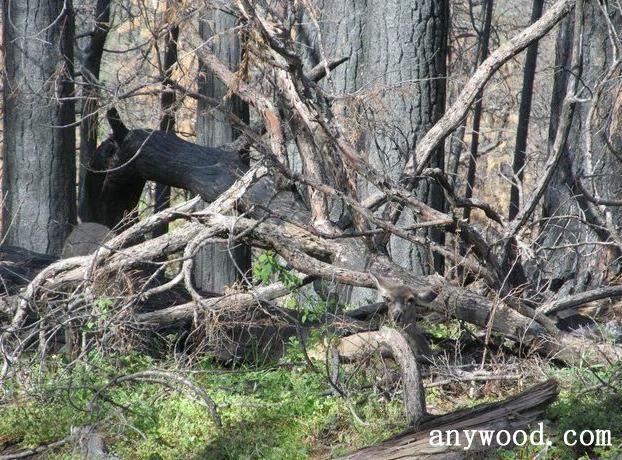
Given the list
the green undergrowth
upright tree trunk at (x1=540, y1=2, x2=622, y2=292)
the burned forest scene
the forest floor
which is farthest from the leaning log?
upright tree trunk at (x1=540, y1=2, x2=622, y2=292)

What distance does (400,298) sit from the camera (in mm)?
6910

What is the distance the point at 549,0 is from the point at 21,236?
457 inches

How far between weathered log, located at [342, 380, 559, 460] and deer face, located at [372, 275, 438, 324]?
3.87 feet

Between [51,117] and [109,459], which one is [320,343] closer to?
[109,459]

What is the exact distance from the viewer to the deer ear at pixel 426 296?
7.18 m

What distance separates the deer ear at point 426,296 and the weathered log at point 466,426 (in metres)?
1.39

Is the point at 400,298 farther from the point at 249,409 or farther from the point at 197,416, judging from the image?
the point at 197,416

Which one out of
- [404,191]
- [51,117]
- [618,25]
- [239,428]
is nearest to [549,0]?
[618,25]

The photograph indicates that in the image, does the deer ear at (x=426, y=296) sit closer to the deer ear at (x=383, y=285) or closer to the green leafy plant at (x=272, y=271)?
the deer ear at (x=383, y=285)

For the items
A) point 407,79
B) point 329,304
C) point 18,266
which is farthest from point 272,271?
point 407,79

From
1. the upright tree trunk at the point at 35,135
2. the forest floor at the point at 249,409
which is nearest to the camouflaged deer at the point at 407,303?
the forest floor at the point at 249,409

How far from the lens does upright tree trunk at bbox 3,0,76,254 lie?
11.2m

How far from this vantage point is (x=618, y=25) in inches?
396

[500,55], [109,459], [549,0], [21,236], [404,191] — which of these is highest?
[549,0]
